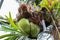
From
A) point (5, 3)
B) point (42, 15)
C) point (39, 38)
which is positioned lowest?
point (39, 38)

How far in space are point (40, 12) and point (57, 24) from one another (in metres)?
0.11

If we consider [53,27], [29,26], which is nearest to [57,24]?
[53,27]

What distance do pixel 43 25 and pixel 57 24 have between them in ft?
0.22

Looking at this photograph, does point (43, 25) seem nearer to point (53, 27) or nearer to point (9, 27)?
point (53, 27)

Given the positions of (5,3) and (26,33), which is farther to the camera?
(5,3)

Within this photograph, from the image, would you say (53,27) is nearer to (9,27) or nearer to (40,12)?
(40,12)

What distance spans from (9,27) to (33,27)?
13cm

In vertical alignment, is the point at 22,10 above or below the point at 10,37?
above

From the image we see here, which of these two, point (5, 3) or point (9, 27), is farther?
point (5, 3)

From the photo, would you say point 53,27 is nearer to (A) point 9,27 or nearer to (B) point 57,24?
(B) point 57,24

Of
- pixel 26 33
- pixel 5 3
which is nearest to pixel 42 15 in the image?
pixel 26 33

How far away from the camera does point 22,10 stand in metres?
0.76

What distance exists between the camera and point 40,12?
0.76m

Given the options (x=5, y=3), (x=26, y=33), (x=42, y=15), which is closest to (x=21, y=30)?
(x=26, y=33)
